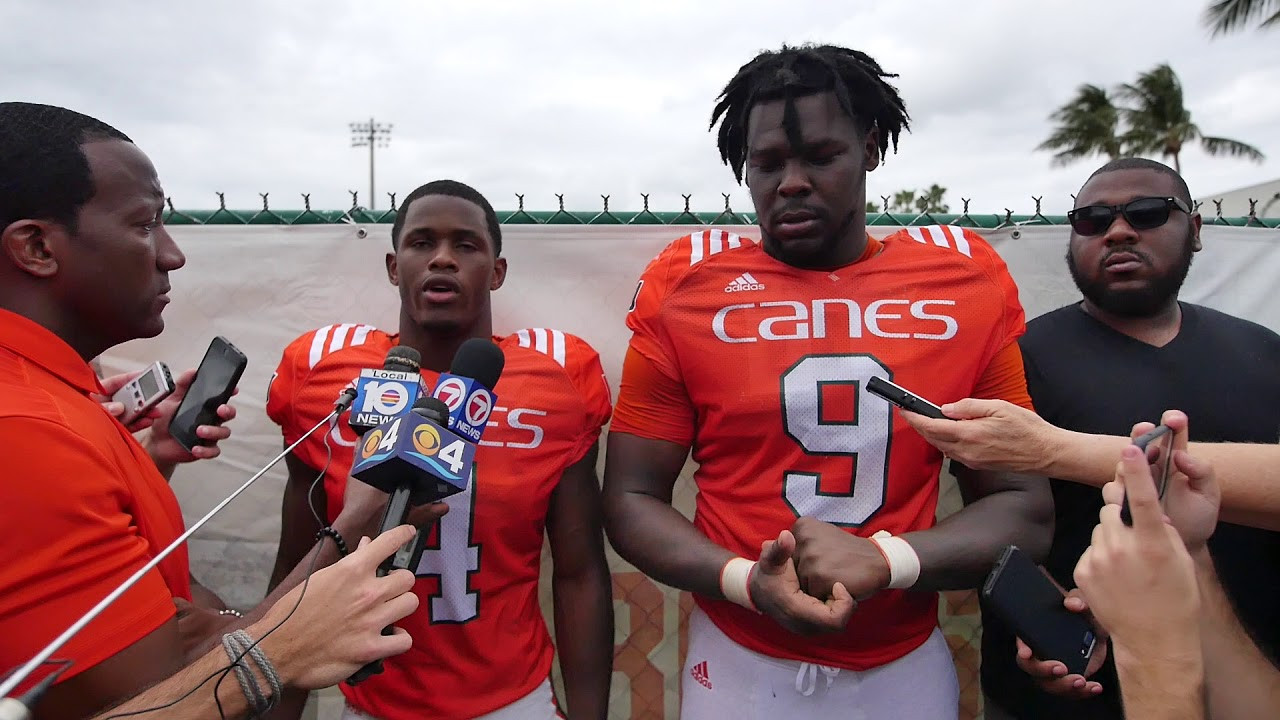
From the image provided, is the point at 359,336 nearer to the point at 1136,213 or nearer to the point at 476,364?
the point at 476,364

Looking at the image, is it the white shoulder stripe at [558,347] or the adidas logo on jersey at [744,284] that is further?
the white shoulder stripe at [558,347]

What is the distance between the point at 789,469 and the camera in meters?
1.98

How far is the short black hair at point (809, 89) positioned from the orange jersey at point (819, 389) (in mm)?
431

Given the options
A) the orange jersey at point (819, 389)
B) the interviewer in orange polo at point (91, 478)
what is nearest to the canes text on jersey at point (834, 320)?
the orange jersey at point (819, 389)

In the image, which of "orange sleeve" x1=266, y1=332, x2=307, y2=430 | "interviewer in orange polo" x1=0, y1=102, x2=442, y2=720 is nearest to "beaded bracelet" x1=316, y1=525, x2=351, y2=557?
"interviewer in orange polo" x1=0, y1=102, x2=442, y2=720

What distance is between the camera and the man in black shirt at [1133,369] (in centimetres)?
207

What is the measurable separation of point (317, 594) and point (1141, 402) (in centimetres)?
213

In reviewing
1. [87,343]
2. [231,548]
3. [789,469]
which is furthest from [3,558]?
[231,548]

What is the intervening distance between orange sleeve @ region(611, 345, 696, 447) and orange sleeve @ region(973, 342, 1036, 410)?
79cm

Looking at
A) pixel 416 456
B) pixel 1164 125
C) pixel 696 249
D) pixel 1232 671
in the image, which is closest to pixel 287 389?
pixel 416 456

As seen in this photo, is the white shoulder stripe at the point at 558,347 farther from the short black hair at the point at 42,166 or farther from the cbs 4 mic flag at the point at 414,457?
the short black hair at the point at 42,166

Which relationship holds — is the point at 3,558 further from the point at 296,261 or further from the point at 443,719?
the point at 296,261

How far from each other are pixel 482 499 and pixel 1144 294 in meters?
2.01

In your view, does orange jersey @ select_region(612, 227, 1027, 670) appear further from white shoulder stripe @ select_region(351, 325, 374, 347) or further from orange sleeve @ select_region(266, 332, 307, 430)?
orange sleeve @ select_region(266, 332, 307, 430)
